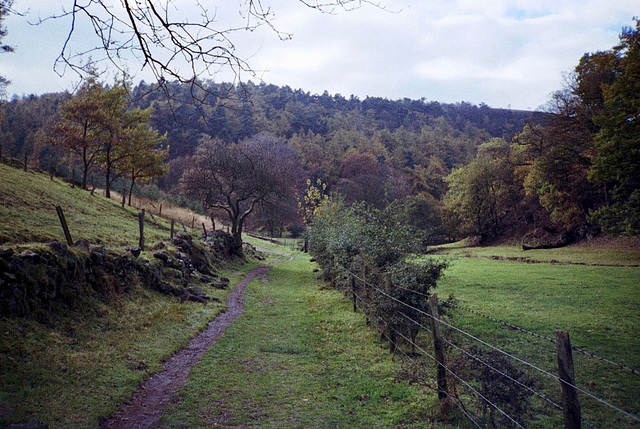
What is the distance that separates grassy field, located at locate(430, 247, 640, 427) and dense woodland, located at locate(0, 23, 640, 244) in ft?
11.3

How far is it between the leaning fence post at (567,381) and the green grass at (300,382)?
224cm

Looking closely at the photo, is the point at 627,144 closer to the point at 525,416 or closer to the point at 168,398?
the point at 525,416

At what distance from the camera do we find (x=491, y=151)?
57938 mm

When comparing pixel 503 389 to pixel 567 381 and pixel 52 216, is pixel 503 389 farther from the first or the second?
pixel 52 216

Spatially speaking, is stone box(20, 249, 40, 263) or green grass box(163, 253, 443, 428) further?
stone box(20, 249, 40, 263)

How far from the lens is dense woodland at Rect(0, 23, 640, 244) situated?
894 inches

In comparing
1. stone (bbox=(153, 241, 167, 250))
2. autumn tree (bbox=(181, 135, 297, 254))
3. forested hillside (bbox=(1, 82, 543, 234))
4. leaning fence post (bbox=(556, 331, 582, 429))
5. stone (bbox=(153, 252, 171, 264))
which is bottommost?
stone (bbox=(153, 252, 171, 264))

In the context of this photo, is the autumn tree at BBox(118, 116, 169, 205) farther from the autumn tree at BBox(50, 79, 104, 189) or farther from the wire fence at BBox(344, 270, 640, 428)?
the wire fence at BBox(344, 270, 640, 428)

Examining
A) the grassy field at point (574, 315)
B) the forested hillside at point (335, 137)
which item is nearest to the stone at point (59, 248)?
the grassy field at point (574, 315)

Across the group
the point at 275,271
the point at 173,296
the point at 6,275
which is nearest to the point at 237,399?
the point at 6,275

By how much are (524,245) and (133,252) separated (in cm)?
3998

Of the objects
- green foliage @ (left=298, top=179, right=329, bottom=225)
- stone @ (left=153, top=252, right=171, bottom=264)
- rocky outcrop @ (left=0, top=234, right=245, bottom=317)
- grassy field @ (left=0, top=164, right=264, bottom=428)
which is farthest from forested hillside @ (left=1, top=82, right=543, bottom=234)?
grassy field @ (left=0, top=164, right=264, bottom=428)

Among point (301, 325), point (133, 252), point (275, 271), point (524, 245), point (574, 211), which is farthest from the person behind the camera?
point (524, 245)

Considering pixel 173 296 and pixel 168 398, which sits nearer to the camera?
pixel 168 398
